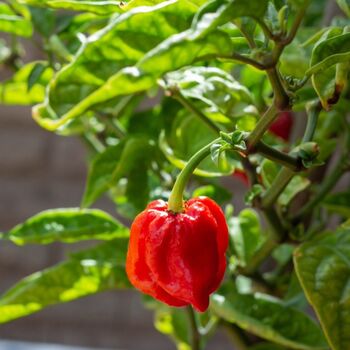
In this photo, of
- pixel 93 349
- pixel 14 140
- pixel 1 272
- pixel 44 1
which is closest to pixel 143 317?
pixel 93 349

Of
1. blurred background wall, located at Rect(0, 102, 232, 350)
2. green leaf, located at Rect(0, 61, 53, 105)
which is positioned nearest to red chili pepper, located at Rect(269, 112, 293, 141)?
green leaf, located at Rect(0, 61, 53, 105)

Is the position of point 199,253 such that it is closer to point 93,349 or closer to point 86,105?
point 86,105

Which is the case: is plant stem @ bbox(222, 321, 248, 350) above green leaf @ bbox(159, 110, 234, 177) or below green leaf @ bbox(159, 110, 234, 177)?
below

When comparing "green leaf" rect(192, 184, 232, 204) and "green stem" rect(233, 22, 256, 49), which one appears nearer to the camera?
"green stem" rect(233, 22, 256, 49)

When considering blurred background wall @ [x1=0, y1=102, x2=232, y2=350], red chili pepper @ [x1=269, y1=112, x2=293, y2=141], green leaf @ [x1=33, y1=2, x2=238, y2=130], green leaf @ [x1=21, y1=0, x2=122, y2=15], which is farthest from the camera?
blurred background wall @ [x1=0, y1=102, x2=232, y2=350]

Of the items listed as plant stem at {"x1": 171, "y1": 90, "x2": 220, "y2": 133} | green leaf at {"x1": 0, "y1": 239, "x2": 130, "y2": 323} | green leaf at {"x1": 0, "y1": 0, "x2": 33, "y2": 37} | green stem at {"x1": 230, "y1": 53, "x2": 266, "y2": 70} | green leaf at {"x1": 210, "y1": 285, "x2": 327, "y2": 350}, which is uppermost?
green stem at {"x1": 230, "y1": 53, "x2": 266, "y2": 70}

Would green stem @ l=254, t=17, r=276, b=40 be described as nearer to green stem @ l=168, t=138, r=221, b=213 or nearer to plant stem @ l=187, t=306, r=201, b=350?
green stem @ l=168, t=138, r=221, b=213

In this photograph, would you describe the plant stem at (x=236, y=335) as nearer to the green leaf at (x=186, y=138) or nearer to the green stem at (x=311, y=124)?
the green leaf at (x=186, y=138)

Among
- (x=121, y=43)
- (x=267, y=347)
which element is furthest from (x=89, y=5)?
(x=267, y=347)
